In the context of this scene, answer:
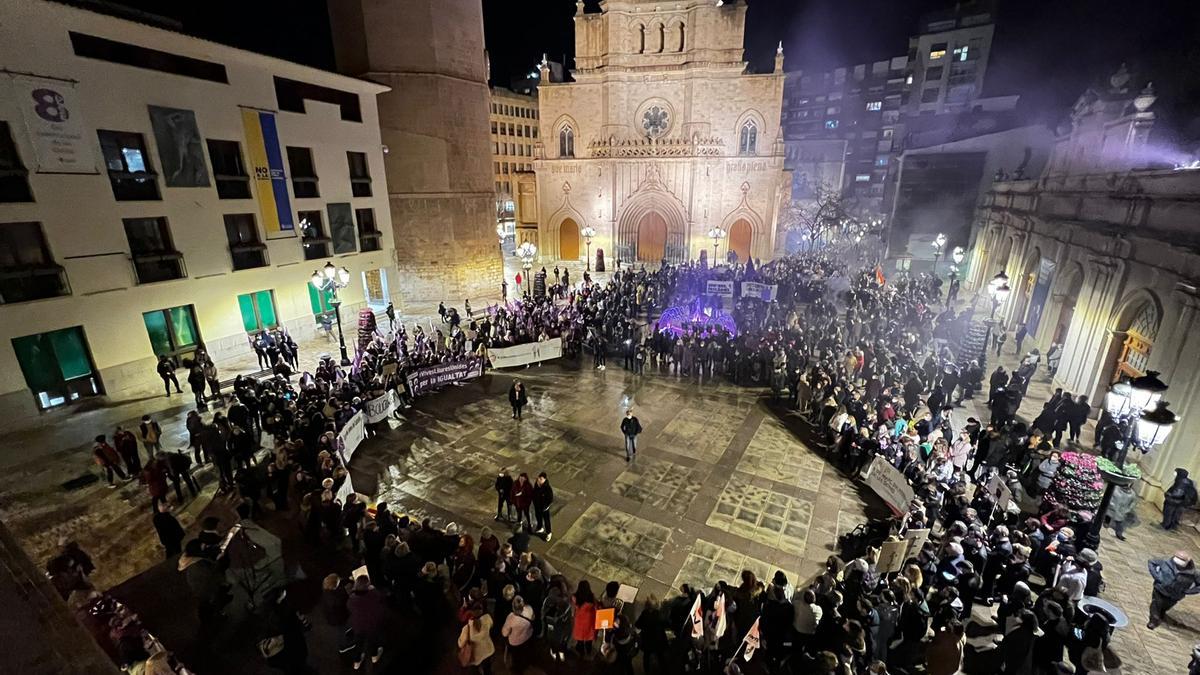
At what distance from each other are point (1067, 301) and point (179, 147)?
2879cm

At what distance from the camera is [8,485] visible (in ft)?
33.2

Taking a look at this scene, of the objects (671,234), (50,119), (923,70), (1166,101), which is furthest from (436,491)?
(923,70)

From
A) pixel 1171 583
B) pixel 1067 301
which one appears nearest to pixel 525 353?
pixel 1171 583

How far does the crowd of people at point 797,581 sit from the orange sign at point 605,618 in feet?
0.38

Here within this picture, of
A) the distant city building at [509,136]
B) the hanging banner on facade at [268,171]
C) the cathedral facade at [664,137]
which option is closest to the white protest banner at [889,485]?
the hanging banner on facade at [268,171]

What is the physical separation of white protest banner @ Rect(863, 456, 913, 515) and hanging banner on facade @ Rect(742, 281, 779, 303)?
1190 centimetres

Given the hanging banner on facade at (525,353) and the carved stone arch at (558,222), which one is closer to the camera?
the hanging banner on facade at (525,353)

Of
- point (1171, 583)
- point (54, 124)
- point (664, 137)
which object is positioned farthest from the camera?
point (664, 137)

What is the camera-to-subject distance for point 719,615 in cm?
600

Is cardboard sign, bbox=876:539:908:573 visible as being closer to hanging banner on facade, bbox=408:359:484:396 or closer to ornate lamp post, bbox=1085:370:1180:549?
ornate lamp post, bbox=1085:370:1180:549

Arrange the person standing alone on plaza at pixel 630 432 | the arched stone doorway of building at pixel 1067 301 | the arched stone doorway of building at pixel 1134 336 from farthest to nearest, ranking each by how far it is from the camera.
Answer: the arched stone doorway of building at pixel 1067 301
the arched stone doorway of building at pixel 1134 336
the person standing alone on plaza at pixel 630 432

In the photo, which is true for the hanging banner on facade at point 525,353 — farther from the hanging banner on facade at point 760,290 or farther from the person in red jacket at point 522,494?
the hanging banner on facade at point 760,290

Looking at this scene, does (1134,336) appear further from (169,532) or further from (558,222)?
(558,222)

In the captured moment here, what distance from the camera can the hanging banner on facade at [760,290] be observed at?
21062mm
